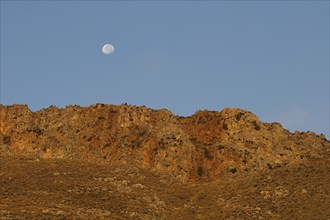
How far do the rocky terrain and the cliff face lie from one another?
11 centimetres

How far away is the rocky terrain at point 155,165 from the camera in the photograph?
44000 millimetres

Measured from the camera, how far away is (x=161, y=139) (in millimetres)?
55812

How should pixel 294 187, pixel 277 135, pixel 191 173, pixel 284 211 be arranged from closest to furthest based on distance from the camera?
1. pixel 284 211
2. pixel 294 187
3. pixel 191 173
4. pixel 277 135

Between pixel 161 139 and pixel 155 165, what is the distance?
3155mm

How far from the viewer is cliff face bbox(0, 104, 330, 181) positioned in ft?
177

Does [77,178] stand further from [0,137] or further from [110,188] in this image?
[0,137]

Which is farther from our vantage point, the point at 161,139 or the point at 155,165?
the point at 161,139

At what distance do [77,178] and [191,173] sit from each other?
37.2 ft

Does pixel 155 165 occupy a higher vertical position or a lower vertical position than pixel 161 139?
lower

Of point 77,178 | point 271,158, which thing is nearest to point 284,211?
point 271,158

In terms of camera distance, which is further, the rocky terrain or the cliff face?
the cliff face

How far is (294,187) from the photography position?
4759 cm

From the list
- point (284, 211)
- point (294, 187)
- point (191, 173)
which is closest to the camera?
point (284, 211)

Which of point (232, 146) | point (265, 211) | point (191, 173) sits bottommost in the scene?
point (265, 211)
